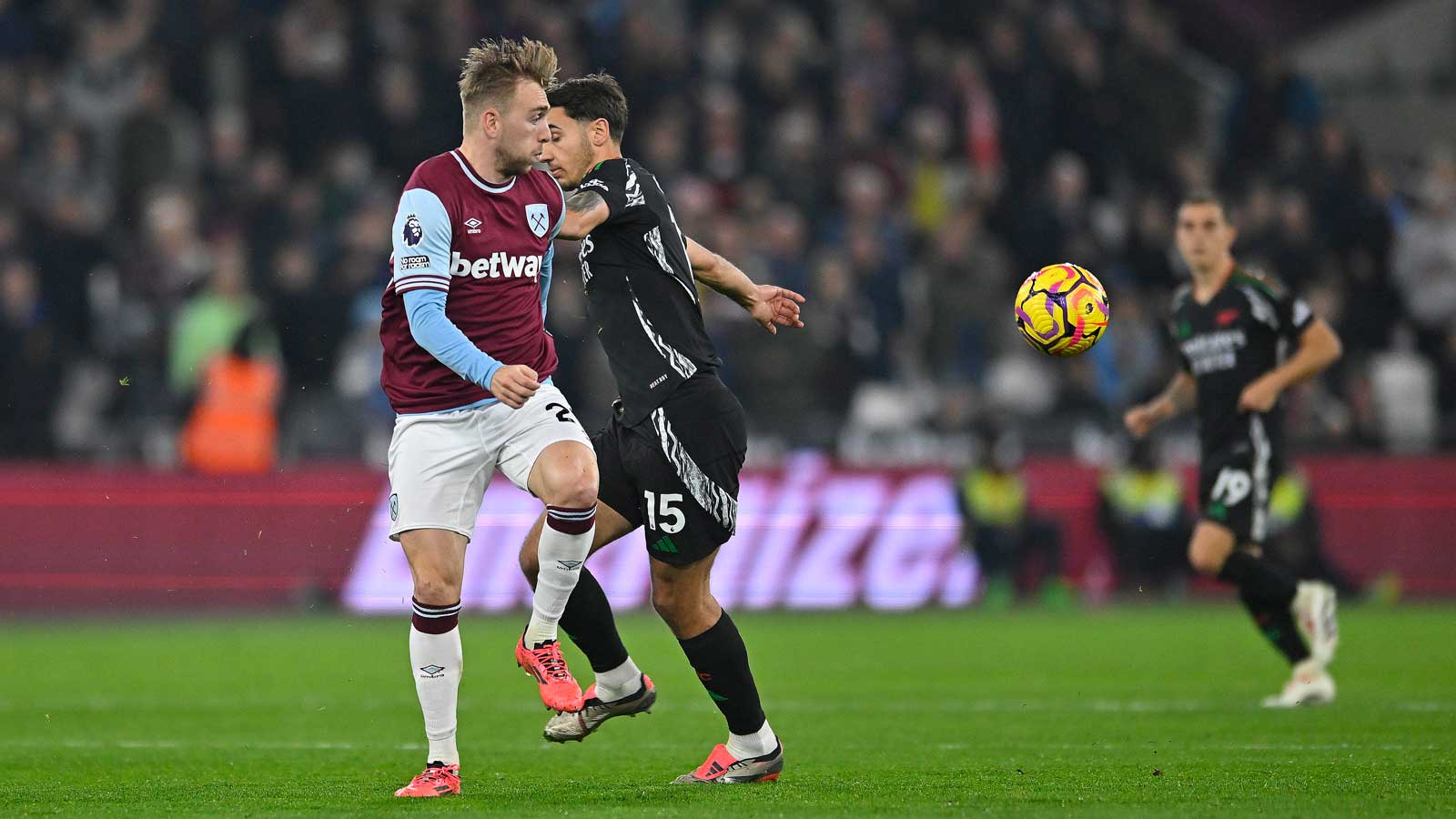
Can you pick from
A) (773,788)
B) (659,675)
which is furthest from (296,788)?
(659,675)

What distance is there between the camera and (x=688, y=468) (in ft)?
22.6

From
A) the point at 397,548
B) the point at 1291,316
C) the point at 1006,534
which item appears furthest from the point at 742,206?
the point at 1291,316

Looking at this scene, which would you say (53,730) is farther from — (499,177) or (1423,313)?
(1423,313)

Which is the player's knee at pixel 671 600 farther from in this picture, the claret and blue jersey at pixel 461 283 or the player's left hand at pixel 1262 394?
the player's left hand at pixel 1262 394

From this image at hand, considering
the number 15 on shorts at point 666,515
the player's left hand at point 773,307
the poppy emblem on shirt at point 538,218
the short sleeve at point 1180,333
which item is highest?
the poppy emblem on shirt at point 538,218

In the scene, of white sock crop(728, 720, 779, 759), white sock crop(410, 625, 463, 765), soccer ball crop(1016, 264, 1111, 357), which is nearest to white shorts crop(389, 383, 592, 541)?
white sock crop(410, 625, 463, 765)

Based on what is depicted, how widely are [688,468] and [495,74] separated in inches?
59.7

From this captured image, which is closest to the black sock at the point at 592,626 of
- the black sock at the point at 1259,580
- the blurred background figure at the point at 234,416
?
the black sock at the point at 1259,580

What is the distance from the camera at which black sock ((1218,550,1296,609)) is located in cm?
990

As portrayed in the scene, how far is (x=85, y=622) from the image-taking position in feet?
50.4

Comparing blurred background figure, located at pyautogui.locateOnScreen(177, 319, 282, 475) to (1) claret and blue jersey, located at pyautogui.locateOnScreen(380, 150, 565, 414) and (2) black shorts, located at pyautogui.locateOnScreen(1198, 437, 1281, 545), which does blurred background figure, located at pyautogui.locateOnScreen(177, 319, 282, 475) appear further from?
(1) claret and blue jersey, located at pyautogui.locateOnScreen(380, 150, 565, 414)

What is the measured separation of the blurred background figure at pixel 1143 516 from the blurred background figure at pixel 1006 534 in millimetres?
497

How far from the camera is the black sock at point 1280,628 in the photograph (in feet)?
32.6

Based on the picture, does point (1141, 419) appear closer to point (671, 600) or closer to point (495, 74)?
point (671, 600)
